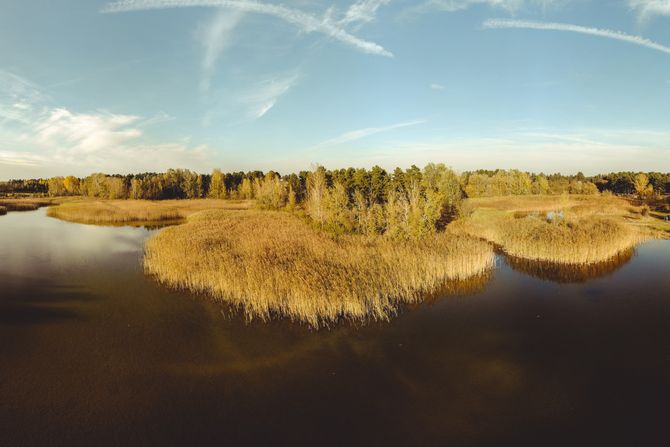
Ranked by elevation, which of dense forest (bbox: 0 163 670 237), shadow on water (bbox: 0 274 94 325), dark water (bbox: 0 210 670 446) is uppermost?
dense forest (bbox: 0 163 670 237)

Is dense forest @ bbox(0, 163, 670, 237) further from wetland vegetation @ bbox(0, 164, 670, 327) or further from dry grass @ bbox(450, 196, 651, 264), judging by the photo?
dry grass @ bbox(450, 196, 651, 264)

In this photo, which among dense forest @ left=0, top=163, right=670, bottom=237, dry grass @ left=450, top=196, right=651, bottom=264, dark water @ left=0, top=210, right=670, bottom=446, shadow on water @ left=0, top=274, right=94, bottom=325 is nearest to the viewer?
dark water @ left=0, top=210, right=670, bottom=446

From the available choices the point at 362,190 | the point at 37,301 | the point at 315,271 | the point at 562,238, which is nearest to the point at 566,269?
the point at 562,238

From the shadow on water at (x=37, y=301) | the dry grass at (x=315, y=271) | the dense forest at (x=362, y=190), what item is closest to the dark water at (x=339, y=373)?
the shadow on water at (x=37, y=301)

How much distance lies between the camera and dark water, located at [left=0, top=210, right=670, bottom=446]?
257 inches

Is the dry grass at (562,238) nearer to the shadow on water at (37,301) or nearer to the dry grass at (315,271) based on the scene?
the dry grass at (315,271)

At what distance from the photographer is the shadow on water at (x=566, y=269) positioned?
56.2 feet

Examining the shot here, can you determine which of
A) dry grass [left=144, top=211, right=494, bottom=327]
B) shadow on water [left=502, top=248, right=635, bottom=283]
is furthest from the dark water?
shadow on water [left=502, top=248, right=635, bottom=283]

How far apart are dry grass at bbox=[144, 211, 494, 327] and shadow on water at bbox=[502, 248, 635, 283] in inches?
97.6

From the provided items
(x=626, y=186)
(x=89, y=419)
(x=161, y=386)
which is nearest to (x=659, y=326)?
(x=161, y=386)

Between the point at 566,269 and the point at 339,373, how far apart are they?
54.9ft

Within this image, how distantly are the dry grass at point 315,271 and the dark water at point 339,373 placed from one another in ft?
3.43

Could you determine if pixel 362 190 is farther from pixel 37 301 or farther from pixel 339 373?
pixel 339 373

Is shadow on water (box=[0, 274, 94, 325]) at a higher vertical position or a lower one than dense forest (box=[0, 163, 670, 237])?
lower
